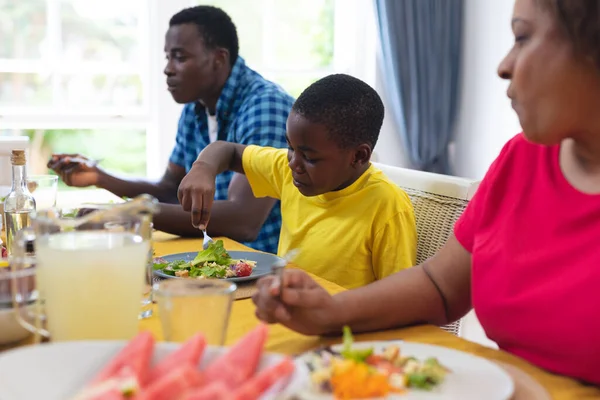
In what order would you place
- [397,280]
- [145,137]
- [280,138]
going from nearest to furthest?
[397,280] → [280,138] → [145,137]

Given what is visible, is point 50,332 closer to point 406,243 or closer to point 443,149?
point 406,243

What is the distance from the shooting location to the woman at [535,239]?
88cm

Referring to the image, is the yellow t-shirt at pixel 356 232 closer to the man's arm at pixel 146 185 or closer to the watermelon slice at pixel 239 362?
the man's arm at pixel 146 185

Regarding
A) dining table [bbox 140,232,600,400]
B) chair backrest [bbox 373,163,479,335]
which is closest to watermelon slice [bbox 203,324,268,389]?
dining table [bbox 140,232,600,400]

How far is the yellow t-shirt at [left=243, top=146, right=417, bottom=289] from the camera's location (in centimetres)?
160

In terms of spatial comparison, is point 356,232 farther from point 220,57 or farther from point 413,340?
point 220,57

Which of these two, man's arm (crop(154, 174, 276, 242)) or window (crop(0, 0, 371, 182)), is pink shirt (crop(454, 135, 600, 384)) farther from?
window (crop(0, 0, 371, 182))

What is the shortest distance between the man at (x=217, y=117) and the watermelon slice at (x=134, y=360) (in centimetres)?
131

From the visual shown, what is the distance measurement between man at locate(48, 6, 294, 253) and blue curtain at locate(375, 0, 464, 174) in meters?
1.51

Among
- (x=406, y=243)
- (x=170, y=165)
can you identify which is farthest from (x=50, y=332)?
(x=170, y=165)

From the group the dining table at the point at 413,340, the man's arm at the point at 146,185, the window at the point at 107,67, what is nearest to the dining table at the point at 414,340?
the dining table at the point at 413,340

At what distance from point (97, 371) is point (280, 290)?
29cm

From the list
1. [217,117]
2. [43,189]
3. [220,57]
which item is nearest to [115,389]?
[43,189]

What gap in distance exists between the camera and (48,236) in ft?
2.53
